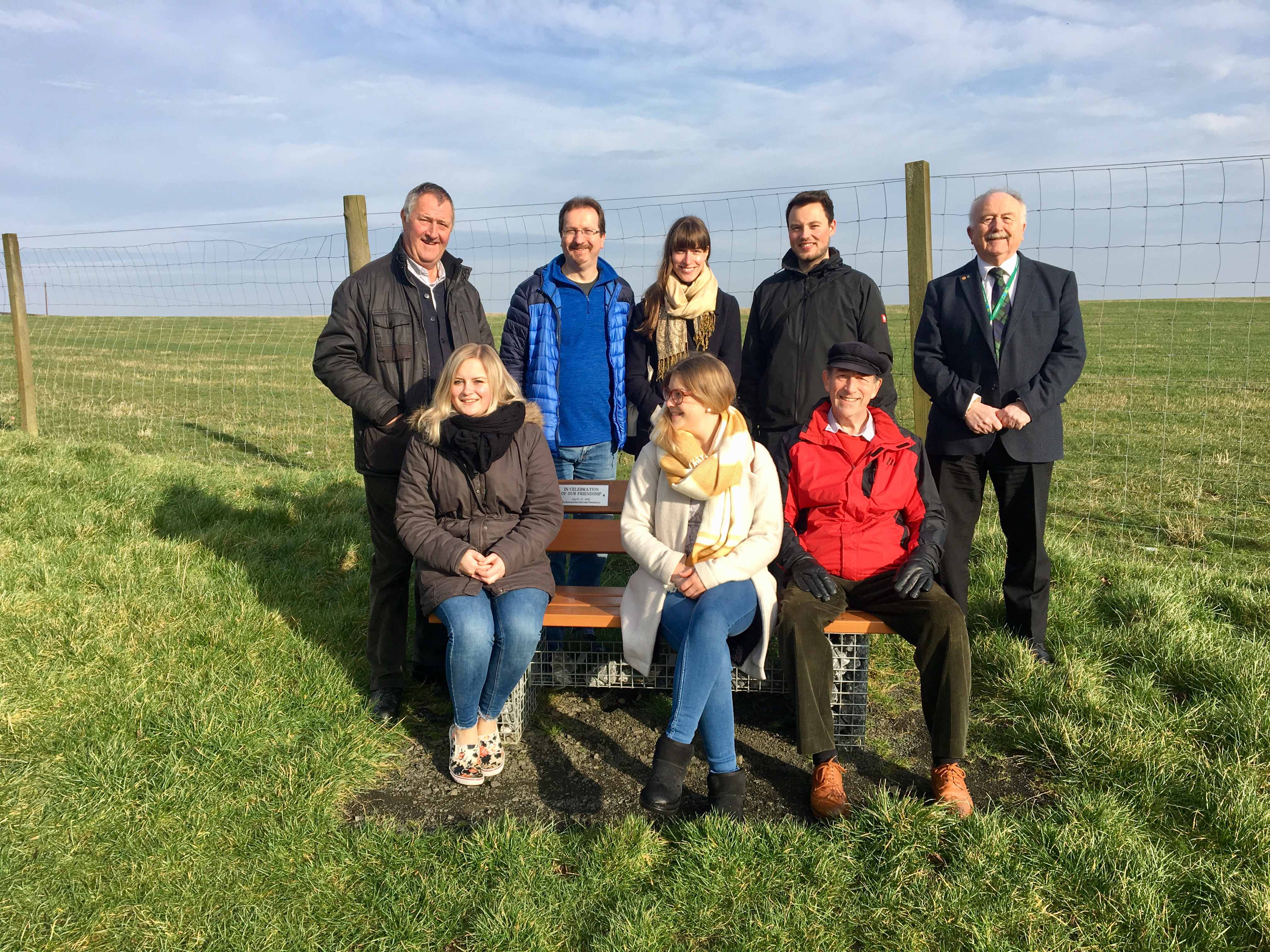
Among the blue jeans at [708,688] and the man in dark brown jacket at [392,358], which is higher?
the man in dark brown jacket at [392,358]

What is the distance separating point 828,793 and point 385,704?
6.60ft

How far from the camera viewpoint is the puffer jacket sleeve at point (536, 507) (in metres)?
3.82

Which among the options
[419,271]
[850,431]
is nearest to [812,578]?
[850,431]

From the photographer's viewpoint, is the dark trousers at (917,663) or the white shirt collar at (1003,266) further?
the white shirt collar at (1003,266)

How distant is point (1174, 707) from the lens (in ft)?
12.5

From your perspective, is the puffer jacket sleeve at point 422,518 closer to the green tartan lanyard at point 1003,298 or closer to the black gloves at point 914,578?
the black gloves at point 914,578

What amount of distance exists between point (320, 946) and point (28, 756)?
5.42 feet

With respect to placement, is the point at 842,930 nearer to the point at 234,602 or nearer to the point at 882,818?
the point at 882,818

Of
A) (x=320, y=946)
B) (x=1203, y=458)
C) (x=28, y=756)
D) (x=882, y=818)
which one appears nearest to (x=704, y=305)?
(x=882, y=818)

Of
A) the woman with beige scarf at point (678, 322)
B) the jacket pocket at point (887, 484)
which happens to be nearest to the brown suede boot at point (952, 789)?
the jacket pocket at point (887, 484)

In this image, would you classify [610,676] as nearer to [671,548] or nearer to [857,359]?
[671,548]

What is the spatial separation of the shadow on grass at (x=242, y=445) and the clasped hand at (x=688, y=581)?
6133 millimetres

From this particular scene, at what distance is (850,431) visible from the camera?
12.5 feet

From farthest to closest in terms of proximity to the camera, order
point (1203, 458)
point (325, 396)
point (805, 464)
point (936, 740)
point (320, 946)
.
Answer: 1. point (325, 396)
2. point (1203, 458)
3. point (805, 464)
4. point (936, 740)
5. point (320, 946)
